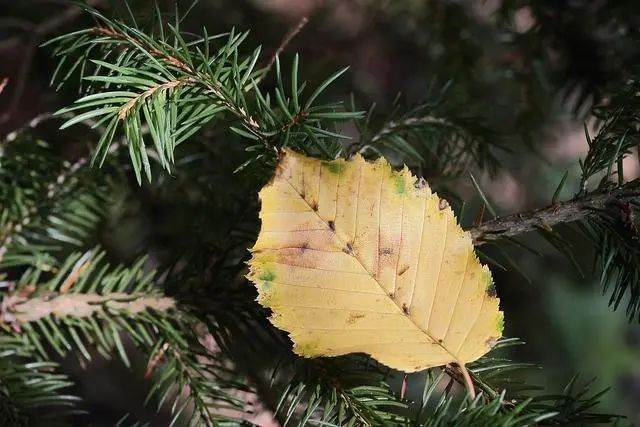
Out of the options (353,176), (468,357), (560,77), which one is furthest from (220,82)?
(560,77)

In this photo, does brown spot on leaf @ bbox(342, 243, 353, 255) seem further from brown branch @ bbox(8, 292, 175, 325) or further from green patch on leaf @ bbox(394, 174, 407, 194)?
brown branch @ bbox(8, 292, 175, 325)

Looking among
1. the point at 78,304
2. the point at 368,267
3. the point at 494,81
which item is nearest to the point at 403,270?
the point at 368,267

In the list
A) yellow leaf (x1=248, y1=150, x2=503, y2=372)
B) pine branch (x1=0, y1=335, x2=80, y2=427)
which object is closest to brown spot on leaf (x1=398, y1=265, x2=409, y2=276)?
yellow leaf (x1=248, y1=150, x2=503, y2=372)

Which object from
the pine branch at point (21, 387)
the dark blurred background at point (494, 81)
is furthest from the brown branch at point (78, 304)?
the dark blurred background at point (494, 81)

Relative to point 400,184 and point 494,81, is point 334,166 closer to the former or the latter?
point 400,184

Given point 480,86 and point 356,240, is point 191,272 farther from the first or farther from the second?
point 480,86
